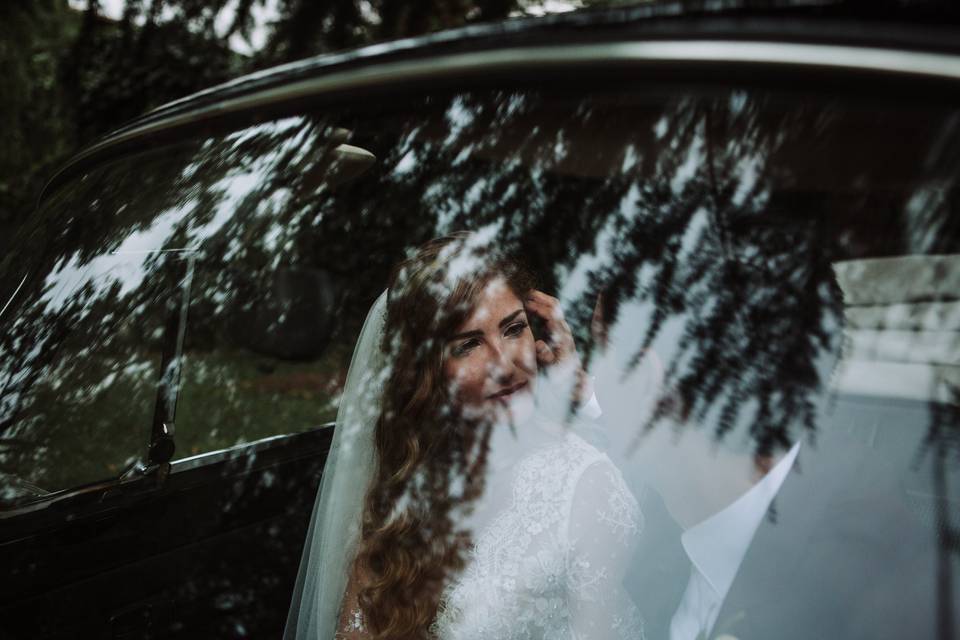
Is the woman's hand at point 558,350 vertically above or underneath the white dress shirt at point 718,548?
above

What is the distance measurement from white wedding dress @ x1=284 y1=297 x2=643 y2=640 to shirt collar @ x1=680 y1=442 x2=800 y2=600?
0.19 metres

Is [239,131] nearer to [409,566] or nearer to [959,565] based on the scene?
[409,566]

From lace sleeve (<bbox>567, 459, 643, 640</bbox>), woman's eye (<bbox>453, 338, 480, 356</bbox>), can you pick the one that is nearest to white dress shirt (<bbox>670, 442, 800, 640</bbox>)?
lace sleeve (<bbox>567, 459, 643, 640</bbox>)

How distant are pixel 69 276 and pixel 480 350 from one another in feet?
3.22

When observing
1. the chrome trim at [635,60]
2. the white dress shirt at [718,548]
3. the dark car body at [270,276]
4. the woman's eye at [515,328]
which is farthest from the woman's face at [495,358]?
the chrome trim at [635,60]

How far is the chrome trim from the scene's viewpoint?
680 millimetres

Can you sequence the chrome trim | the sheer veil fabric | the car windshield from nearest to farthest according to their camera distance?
the chrome trim → the car windshield → the sheer veil fabric

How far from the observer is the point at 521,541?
1534 mm

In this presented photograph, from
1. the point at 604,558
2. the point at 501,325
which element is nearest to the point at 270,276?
the point at 501,325

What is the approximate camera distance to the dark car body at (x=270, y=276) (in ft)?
2.37

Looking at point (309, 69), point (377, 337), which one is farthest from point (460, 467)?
point (309, 69)

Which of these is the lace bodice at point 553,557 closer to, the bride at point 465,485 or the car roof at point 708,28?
the bride at point 465,485

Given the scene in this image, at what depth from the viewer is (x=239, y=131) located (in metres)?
1.38

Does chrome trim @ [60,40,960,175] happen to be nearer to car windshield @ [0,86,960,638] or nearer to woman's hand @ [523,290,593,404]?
car windshield @ [0,86,960,638]
